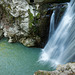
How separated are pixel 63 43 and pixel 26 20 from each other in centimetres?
368

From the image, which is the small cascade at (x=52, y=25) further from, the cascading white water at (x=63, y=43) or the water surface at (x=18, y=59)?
the water surface at (x=18, y=59)

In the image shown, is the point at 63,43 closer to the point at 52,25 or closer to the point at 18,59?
the point at 52,25

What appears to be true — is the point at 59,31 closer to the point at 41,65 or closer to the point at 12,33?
the point at 41,65

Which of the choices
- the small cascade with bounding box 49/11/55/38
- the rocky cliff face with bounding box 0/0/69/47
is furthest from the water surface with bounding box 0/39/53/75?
the small cascade with bounding box 49/11/55/38

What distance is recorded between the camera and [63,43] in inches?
301

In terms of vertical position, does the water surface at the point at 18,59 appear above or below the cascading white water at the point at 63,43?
below

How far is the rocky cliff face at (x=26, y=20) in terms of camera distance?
8.77 meters

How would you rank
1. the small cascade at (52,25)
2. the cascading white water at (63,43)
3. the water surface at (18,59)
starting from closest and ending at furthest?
the cascading white water at (63,43) < the water surface at (18,59) < the small cascade at (52,25)

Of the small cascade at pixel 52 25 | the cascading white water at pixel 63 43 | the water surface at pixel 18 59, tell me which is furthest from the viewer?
the small cascade at pixel 52 25

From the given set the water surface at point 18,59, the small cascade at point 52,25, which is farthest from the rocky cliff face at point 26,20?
the water surface at point 18,59

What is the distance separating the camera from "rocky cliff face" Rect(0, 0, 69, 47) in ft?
28.8

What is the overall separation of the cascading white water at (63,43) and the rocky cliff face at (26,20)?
0.95m

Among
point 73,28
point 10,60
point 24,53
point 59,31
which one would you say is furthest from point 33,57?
point 73,28

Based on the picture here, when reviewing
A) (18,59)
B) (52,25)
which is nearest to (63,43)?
(52,25)
